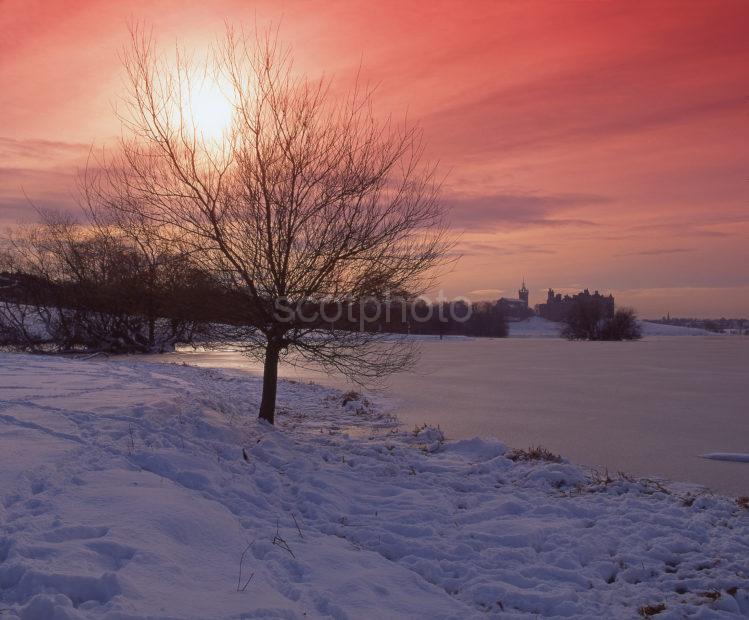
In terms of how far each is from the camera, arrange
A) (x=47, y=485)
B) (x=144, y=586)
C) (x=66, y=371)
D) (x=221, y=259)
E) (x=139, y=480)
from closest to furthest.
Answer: (x=144, y=586), (x=47, y=485), (x=139, y=480), (x=221, y=259), (x=66, y=371)

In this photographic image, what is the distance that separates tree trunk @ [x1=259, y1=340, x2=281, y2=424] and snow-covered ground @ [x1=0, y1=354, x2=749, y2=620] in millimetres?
1195

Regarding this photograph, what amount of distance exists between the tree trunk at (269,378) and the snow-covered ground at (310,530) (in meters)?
1.19

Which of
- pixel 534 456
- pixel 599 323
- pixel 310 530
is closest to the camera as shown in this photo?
pixel 310 530

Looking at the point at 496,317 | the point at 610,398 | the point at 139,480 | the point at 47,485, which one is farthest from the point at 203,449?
the point at 496,317

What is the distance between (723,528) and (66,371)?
14.4m

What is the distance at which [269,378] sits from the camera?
11.3 m

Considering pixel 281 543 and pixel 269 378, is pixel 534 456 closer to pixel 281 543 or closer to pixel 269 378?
pixel 269 378

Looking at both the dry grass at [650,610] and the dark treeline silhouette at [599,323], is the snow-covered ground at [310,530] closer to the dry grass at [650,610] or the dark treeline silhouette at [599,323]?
the dry grass at [650,610]

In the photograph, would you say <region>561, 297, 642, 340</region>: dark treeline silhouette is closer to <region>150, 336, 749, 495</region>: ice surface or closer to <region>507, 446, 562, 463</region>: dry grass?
<region>150, 336, 749, 495</region>: ice surface

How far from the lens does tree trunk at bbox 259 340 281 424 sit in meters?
10.9

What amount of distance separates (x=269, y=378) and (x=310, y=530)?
16.7 ft

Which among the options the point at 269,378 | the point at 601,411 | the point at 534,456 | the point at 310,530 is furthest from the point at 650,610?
the point at 601,411

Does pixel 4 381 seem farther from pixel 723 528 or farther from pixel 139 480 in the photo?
pixel 723 528

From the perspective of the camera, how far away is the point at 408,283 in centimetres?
1074
